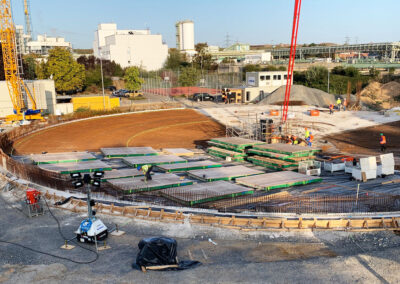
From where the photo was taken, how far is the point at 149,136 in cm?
4091

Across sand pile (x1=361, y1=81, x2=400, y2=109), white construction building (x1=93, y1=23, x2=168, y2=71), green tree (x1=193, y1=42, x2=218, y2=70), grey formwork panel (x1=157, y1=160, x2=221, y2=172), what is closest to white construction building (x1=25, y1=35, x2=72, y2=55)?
white construction building (x1=93, y1=23, x2=168, y2=71)

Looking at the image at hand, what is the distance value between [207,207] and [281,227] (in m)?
4.26

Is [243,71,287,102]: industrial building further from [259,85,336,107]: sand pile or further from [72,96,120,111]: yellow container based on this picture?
[72,96,120,111]: yellow container

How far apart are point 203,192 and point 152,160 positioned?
8.62m

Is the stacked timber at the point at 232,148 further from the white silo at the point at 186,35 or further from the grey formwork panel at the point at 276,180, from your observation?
the white silo at the point at 186,35

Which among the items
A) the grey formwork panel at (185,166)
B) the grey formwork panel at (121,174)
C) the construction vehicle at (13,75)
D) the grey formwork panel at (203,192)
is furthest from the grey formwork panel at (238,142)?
the construction vehicle at (13,75)

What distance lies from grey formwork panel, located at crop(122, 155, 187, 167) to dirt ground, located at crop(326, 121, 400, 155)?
49.7ft

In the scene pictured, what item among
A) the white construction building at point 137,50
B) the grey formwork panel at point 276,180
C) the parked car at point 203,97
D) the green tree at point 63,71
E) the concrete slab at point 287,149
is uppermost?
the white construction building at point 137,50

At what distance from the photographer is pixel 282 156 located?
26.7 metres

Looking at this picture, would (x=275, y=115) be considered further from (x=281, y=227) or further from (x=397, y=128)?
(x=281, y=227)

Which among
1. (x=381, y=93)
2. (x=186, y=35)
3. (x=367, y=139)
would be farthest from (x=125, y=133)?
(x=186, y=35)

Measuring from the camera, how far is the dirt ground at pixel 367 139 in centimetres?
3353

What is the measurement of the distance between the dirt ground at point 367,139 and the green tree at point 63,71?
52.3 meters

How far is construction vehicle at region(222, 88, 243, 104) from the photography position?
209ft
